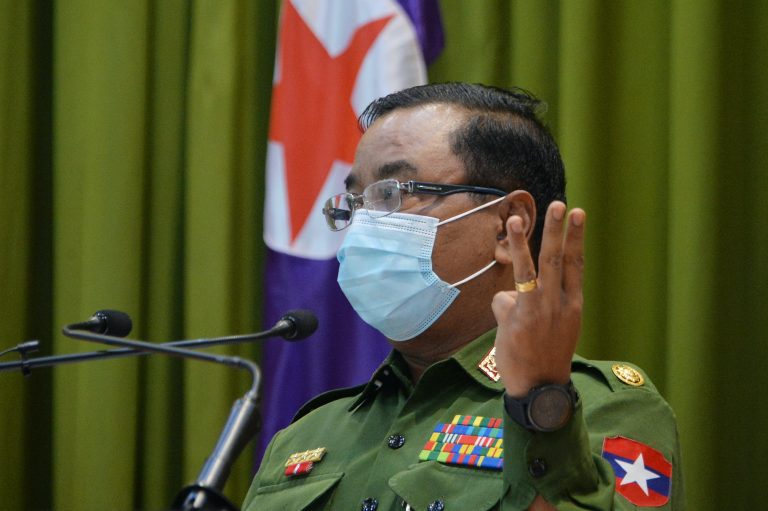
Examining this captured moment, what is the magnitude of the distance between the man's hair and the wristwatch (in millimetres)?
748

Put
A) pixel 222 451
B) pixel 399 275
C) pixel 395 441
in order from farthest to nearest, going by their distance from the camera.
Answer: pixel 399 275, pixel 395 441, pixel 222 451

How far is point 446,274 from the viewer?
1940mm

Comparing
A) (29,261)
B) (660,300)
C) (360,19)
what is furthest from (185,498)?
(29,261)

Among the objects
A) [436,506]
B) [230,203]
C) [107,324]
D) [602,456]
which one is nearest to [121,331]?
[107,324]

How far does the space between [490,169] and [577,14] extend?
2.75ft

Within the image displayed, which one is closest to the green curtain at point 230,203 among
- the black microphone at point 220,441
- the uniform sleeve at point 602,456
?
the uniform sleeve at point 602,456

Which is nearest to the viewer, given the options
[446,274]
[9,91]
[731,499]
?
[446,274]

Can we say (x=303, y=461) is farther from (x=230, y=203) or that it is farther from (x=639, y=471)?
(x=230, y=203)

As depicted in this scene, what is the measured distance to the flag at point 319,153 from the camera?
288cm

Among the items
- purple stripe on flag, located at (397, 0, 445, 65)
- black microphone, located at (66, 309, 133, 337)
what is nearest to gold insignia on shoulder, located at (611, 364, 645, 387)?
black microphone, located at (66, 309, 133, 337)

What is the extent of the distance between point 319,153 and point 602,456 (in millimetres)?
1582

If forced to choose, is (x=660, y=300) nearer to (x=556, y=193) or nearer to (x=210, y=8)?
(x=556, y=193)

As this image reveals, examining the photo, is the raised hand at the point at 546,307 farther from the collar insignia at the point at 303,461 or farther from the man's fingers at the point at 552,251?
the collar insignia at the point at 303,461

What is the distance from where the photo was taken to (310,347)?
2908mm
